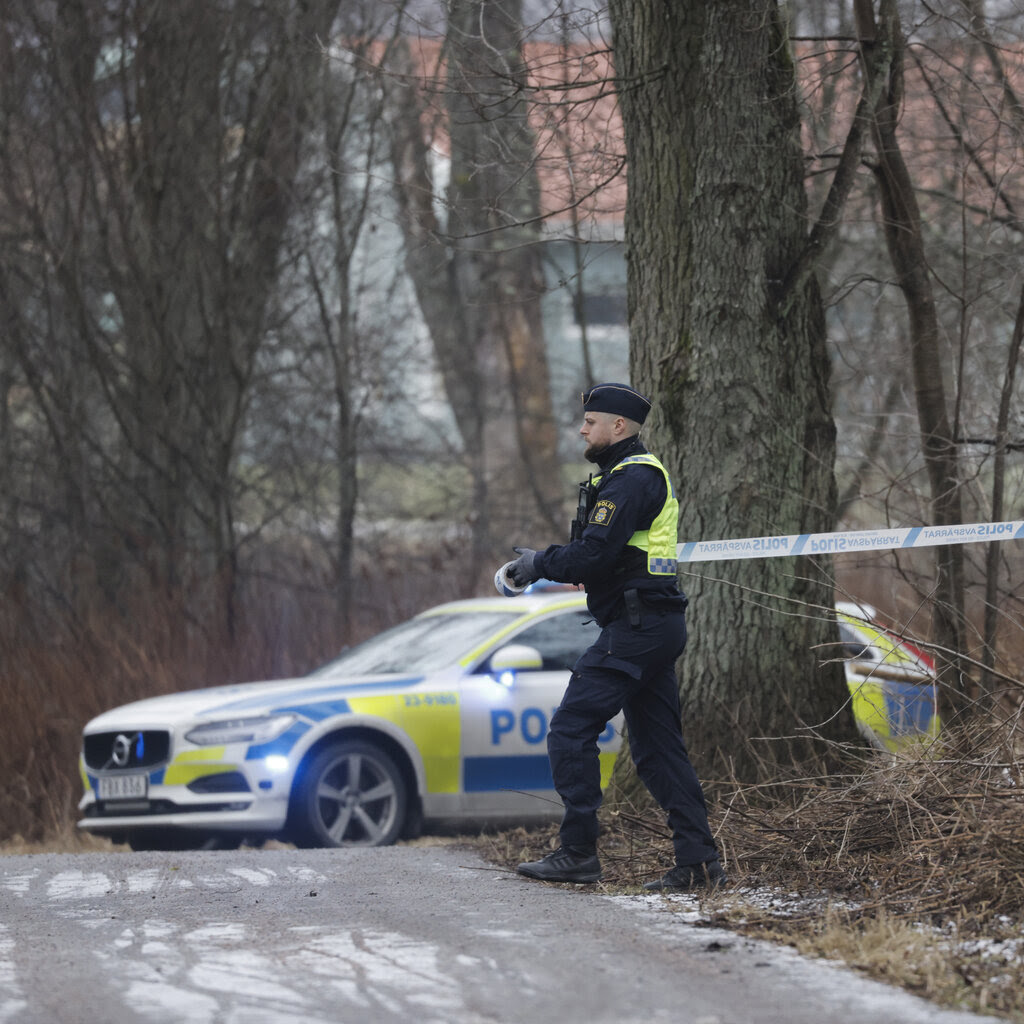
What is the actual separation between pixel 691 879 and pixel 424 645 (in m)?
4.12

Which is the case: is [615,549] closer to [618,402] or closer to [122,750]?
[618,402]

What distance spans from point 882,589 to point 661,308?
9.59 metres

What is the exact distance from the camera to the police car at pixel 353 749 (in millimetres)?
8898

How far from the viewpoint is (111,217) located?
1530 cm

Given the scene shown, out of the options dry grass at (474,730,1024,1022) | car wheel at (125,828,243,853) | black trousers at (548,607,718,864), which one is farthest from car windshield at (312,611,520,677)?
black trousers at (548,607,718,864)

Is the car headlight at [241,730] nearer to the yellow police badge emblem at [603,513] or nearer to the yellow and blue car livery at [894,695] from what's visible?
the yellow and blue car livery at [894,695]

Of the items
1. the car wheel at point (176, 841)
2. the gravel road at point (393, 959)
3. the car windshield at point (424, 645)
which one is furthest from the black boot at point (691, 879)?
the car wheel at point (176, 841)

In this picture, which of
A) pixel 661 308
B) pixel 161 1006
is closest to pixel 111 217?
pixel 661 308

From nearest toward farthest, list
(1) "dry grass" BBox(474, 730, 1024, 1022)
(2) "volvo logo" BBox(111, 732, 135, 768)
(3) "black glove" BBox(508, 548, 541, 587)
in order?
(1) "dry grass" BBox(474, 730, 1024, 1022) → (3) "black glove" BBox(508, 548, 541, 587) → (2) "volvo logo" BBox(111, 732, 135, 768)

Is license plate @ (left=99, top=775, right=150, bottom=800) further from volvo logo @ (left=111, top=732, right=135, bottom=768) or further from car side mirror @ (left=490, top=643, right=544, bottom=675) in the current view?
car side mirror @ (left=490, top=643, right=544, bottom=675)

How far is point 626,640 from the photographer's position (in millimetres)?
6055

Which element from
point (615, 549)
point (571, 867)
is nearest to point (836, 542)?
point (615, 549)

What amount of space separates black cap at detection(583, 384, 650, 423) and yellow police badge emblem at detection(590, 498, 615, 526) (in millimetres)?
385

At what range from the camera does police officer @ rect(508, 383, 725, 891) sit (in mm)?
6039
